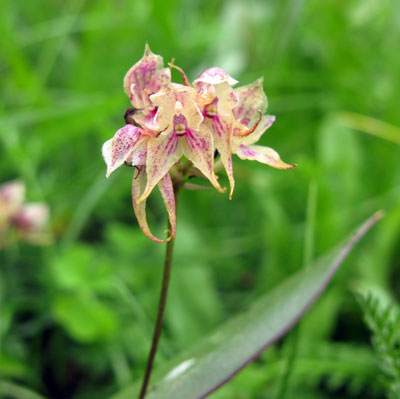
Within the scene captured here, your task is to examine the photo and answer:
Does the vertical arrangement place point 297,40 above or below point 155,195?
above

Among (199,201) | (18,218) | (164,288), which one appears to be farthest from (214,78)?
(199,201)

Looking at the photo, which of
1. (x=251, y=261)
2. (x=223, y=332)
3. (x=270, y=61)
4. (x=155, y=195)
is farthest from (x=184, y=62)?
(x=223, y=332)

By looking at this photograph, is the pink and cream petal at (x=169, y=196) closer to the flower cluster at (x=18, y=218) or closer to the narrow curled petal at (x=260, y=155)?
the narrow curled petal at (x=260, y=155)

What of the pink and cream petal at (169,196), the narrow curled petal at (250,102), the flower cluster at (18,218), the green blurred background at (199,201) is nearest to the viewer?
the pink and cream petal at (169,196)

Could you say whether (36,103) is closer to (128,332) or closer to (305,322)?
(128,332)

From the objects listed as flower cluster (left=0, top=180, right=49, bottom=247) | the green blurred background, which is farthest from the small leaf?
flower cluster (left=0, top=180, right=49, bottom=247)

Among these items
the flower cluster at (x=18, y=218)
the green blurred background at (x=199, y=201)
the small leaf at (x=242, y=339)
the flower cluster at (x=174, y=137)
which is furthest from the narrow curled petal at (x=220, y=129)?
the flower cluster at (x=18, y=218)
